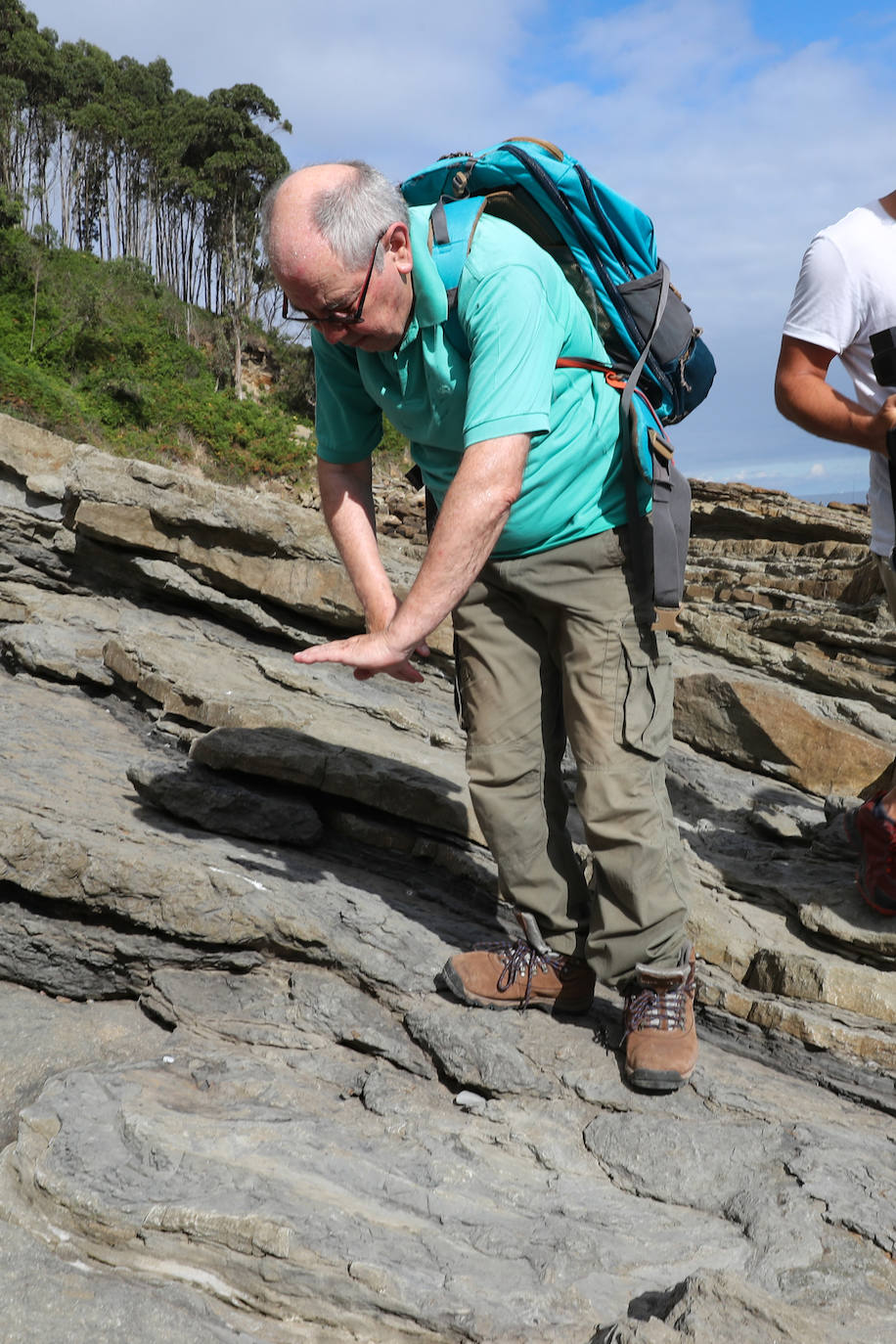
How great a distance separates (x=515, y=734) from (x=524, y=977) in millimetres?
871

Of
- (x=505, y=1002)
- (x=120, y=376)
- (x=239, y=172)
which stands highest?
(x=239, y=172)

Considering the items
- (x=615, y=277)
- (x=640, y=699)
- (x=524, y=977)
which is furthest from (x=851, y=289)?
(x=524, y=977)

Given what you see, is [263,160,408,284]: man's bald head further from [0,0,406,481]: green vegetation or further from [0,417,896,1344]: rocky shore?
[0,0,406,481]: green vegetation

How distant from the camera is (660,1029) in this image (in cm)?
302

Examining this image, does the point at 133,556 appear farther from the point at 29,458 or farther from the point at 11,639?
the point at 29,458

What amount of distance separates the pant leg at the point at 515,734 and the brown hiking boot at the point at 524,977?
2.9 inches

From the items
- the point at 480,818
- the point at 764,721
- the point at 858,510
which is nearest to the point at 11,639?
the point at 480,818

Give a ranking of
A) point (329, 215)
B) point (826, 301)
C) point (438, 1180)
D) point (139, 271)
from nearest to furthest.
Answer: point (329, 215)
point (438, 1180)
point (826, 301)
point (139, 271)

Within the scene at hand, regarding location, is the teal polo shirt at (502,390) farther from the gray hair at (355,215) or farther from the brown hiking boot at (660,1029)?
the brown hiking boot at (660,1029)

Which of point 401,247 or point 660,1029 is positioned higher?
point 401,247

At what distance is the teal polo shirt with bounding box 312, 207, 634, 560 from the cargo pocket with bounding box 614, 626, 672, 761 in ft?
1.33

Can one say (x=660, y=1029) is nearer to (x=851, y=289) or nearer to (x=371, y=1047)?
(x=371, y=1047)

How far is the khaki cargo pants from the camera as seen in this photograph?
3002 millimetres

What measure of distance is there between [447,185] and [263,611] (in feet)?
13.3
